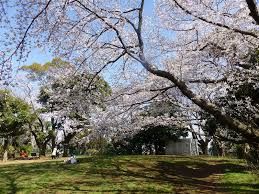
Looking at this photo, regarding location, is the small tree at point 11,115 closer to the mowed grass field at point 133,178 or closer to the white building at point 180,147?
the white building at point 180,147

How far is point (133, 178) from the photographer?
1404cm

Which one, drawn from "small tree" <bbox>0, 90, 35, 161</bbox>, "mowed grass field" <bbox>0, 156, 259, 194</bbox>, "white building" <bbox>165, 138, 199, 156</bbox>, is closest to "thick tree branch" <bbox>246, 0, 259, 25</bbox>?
"mowed grass field" <bbox>0, 156, 259, 194</bbox>

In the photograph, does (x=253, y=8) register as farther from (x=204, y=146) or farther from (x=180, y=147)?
(x=204, y=146)

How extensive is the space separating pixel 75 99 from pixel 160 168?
5.55 metres

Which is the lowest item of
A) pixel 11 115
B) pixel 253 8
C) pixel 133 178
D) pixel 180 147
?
pixel 133 178

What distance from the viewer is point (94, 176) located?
1429 centimetres

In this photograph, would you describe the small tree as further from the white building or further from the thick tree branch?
the thick tree branch

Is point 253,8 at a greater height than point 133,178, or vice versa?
point 253,8

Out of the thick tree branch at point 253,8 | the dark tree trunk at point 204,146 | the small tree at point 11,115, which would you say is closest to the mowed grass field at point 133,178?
the thick tree branch at point 253,8

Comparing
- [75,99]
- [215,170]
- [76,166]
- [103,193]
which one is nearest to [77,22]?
[75,99]

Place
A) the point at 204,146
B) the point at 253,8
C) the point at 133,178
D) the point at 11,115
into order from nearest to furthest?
the point at 253,8 → the point at 133,178 → the point at 11,115 → the point at 204,146

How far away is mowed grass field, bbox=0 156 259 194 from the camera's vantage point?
475 inches

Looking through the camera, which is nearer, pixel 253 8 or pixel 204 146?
pixel 253 8

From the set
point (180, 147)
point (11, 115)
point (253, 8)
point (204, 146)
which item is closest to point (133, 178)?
point (253, 8)
